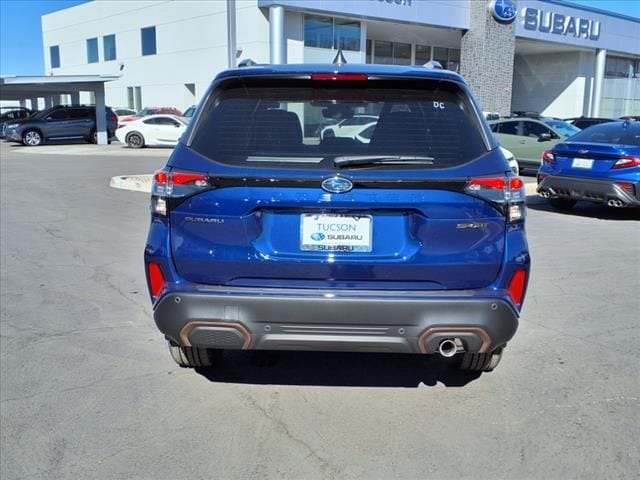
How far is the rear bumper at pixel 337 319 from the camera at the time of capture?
3.04m

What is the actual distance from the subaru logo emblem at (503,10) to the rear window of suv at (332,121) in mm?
34212

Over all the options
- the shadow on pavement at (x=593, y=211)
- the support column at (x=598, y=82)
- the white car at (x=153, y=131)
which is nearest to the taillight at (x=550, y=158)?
the shadow on pavement at (x=593, y=211)

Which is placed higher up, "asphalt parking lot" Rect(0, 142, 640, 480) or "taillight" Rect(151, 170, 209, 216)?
"taillight" Rect(151, 170, 209, 216)

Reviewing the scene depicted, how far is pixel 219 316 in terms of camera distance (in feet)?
10.2

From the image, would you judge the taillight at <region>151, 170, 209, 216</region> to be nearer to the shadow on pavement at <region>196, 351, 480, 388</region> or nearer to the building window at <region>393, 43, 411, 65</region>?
the shadow on pavement at <region>196, 351, 480, 388</region>

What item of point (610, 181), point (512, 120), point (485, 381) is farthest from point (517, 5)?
point (485, 381)

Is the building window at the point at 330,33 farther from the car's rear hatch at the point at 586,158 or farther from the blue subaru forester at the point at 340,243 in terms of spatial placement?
the blue subaru forester at the point at 340,243

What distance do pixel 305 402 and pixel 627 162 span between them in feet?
25.0

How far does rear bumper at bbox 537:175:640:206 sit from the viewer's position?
9352 millimetres

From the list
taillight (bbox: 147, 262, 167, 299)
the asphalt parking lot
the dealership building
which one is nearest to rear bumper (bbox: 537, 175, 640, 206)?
the asphalt parking lot

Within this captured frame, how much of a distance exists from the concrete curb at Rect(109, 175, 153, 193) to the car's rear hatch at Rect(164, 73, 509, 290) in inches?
419

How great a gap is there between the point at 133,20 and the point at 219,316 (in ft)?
136

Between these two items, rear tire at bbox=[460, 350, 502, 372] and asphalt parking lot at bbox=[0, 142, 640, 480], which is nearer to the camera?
asphalt parking lot at bbox=[0, 142, 640, 480]

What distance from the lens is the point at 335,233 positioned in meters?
3.05
